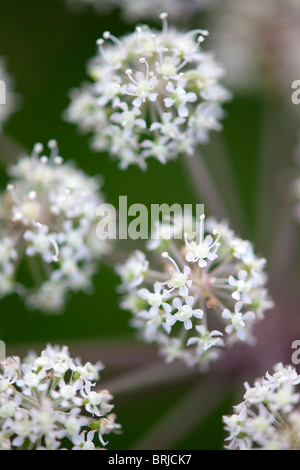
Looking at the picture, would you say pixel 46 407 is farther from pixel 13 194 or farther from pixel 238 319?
pixel 13 194

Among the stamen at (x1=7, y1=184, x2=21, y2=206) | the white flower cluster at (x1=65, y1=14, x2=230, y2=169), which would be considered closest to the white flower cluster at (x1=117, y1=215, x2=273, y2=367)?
the white flower cluster at (x1=65, y1=14, x2=230, y2=169)

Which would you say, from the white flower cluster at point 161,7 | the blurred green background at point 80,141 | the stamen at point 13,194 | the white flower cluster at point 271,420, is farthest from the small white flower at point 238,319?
the white flower cluster at point 161,7

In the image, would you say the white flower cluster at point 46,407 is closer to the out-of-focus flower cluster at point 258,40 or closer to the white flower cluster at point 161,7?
the white flower cluster at point 161,7

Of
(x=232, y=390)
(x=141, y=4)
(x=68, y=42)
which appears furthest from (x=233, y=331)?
(x=68, y=42)

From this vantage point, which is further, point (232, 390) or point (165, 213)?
point (232, 390)

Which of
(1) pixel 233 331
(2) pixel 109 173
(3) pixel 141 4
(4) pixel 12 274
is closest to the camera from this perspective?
(1) pixel 233 331
